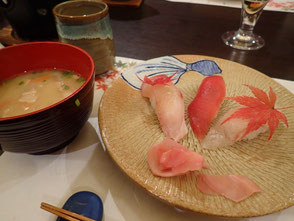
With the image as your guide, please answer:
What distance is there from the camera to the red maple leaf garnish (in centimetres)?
78

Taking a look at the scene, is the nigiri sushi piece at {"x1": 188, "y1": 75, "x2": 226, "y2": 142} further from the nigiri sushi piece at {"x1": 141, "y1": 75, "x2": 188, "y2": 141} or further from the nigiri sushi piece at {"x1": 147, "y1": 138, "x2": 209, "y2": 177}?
the nigiri sushi piece at {"x1": 147, "y1": 138, "x2": 209, "y2": 177}

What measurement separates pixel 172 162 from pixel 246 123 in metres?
0.35

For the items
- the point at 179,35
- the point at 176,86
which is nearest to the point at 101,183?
the point at 176,86

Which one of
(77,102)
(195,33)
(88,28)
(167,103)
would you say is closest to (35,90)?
(77,102)

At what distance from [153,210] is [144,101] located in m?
0.47

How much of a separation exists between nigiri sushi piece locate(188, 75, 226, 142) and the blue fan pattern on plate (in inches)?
4.8

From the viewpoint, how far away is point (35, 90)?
84cm

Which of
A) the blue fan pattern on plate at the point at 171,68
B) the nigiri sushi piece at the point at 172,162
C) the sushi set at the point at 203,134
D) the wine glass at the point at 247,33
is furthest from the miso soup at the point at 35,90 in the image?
the wine glass at the point at 247,33

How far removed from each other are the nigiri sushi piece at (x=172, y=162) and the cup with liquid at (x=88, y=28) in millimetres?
675

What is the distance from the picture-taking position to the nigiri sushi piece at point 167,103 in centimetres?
81

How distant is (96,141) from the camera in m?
0.84

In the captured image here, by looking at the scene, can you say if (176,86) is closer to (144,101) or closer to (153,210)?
(144,101)

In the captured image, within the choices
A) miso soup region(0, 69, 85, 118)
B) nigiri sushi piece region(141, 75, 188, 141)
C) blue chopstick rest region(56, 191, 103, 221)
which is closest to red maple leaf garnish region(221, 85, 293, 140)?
nigiri sushi piece region(141, 75, 188, 141)

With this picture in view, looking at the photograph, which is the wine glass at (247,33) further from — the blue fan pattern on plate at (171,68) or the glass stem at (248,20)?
the blue fan pattern on plate at (171,68)
